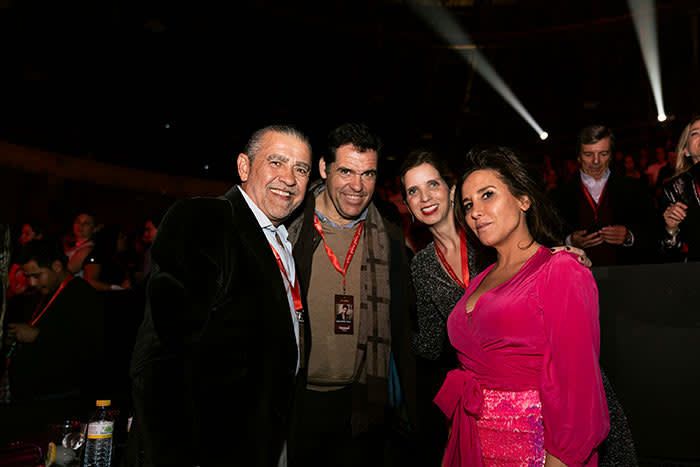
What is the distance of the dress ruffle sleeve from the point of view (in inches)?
56.7

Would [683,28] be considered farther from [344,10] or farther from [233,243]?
[233,243]

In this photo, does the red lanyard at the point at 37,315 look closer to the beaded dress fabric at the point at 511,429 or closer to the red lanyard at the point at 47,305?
the red lanyard at the point at 47,305

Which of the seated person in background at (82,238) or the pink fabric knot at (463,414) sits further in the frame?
the seated person in background at (82,238)

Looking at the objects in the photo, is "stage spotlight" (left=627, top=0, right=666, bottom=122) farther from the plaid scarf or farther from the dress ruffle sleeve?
the dress ruffle sleeve

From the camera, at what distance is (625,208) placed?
143 inches

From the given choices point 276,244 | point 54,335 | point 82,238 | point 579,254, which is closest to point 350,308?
point 276,244

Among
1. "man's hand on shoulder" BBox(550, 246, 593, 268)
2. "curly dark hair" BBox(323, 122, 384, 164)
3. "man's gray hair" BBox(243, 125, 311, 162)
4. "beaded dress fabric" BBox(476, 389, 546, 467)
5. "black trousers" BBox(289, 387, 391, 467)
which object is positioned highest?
"curly dark hair" BBox(323, 122, 384, 164)

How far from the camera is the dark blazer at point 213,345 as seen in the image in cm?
135

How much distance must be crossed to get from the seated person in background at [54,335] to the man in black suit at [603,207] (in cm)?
392

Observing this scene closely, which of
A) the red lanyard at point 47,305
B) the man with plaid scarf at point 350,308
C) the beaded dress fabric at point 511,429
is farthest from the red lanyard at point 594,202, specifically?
the red lanyard at point 47,305

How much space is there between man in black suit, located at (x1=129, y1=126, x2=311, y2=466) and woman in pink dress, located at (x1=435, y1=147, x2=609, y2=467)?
669 mm

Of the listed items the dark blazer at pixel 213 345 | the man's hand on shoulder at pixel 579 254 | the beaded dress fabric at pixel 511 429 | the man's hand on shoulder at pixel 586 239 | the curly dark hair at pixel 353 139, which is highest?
the curly dark hair at pixel 353 139

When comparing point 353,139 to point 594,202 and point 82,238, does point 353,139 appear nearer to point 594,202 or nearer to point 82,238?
point 594,202

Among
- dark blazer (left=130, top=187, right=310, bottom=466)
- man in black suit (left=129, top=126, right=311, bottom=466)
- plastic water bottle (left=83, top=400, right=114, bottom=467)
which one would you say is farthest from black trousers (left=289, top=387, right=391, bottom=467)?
plastic water bottle (left=83, top=400, right=114, bottom=467)
